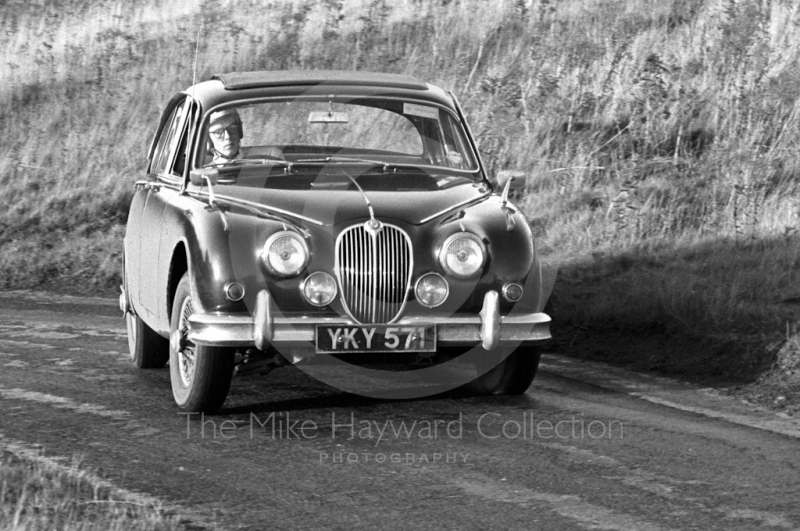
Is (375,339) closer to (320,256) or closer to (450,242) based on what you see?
(320,256)

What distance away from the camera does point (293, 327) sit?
236 inches

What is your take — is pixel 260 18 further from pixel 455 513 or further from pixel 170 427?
pixel 455 513

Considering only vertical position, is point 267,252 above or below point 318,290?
above

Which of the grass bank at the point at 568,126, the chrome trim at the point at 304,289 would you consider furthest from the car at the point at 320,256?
the grass bank at the point at 568,126

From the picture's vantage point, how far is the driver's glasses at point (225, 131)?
23.9ft

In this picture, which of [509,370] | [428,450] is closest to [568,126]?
[509,370]

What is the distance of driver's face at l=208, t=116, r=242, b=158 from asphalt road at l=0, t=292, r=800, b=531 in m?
1.33

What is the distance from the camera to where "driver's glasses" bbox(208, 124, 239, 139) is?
287 inches

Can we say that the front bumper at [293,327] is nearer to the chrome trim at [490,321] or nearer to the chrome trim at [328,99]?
the chrome trim at [490,321]

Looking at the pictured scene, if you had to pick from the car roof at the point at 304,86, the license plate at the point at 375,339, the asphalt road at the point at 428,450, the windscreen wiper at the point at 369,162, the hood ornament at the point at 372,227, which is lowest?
the asphalt road at the point at 428,450

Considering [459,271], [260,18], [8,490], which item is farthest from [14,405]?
[260,18]

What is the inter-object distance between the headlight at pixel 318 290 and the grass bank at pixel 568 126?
2.69 metres

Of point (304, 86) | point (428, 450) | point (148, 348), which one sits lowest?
point (148, 348)

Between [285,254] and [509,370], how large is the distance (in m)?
1.51
